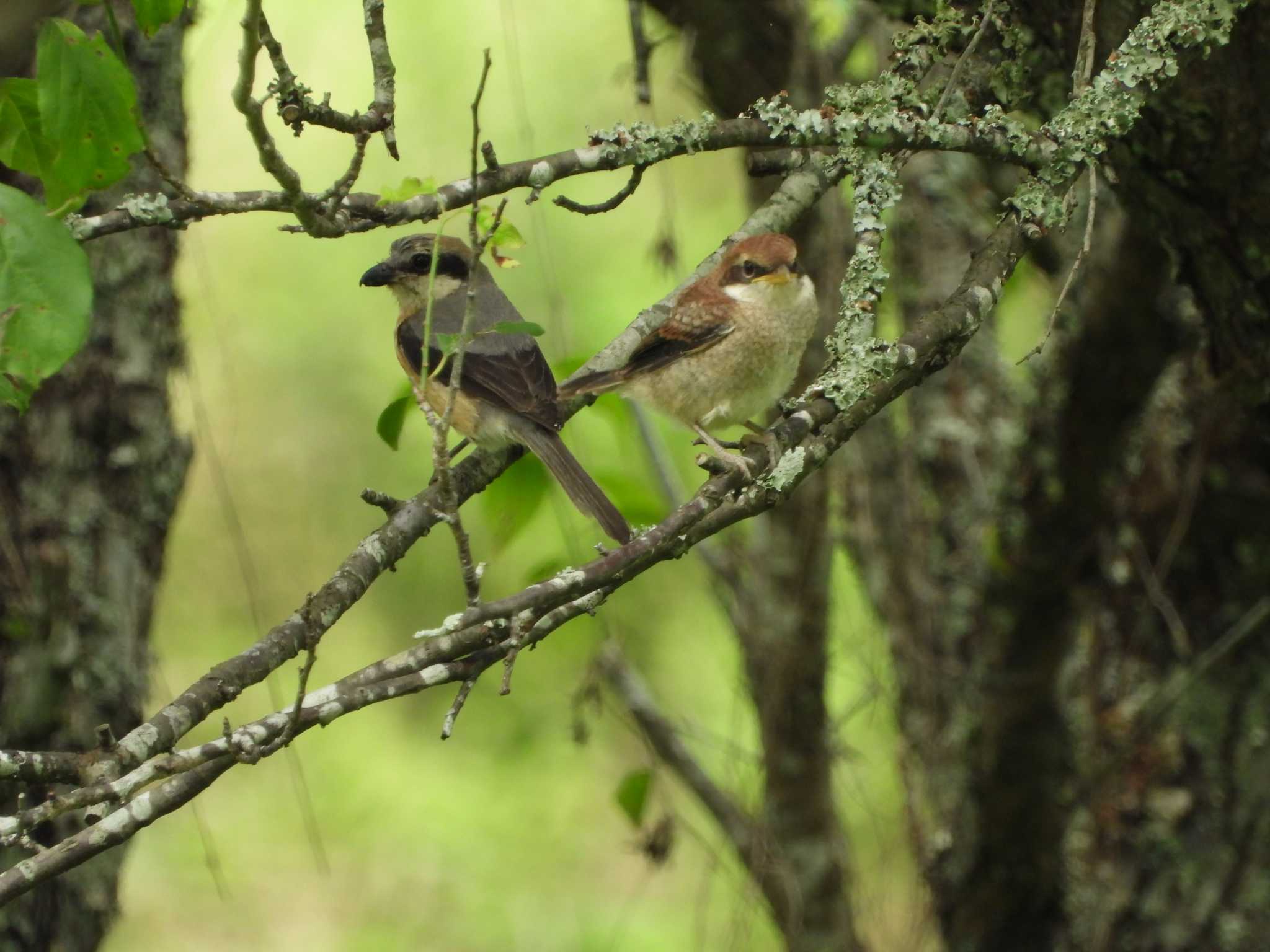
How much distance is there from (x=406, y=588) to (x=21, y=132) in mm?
5734

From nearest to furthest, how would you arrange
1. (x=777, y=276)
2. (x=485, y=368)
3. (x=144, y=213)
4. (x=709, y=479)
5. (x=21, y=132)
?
(x=21, y=132) → (x=144, y=213) → (x=709, y=479) → (x=777, y=276) → (x=485, y=368)

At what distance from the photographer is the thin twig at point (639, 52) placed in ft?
13.0

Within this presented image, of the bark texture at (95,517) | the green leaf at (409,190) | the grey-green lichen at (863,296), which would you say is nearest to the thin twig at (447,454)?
the green leaf at (409,190)

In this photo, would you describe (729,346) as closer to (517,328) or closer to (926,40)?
(926,40)

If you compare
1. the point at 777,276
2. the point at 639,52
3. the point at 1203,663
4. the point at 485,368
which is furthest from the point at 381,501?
the point at 1203,663

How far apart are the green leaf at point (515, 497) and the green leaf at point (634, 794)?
2.63 feet

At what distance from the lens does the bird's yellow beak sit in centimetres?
384

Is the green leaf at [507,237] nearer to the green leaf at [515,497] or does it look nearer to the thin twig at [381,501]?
the thin twig at [381,501]

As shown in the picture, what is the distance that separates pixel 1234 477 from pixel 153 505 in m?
3.70

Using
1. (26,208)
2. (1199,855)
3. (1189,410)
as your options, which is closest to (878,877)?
(1199,855)

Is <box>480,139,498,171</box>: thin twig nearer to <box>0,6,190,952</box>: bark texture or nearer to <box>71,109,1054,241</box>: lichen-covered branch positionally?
<box>71,109,1054,241</box>: lichen-covered branch

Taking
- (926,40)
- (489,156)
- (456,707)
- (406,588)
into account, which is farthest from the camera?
(406,588)

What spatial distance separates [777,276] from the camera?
387cm

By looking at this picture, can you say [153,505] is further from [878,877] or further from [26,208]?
[878,877]
